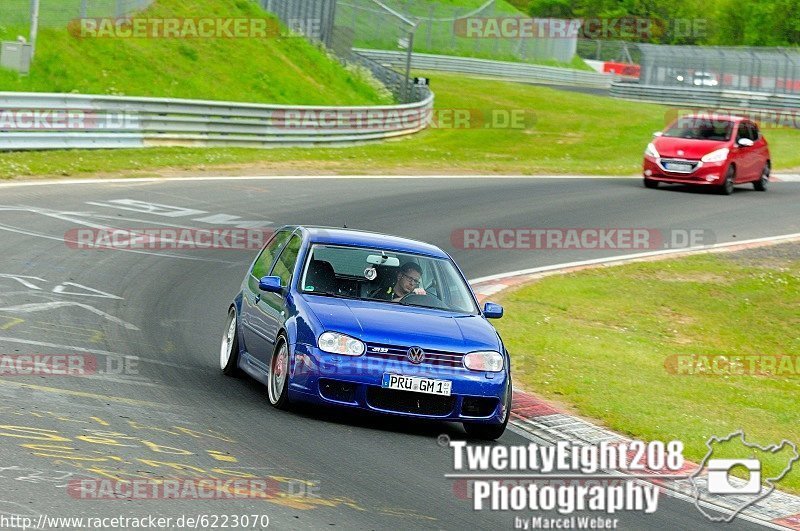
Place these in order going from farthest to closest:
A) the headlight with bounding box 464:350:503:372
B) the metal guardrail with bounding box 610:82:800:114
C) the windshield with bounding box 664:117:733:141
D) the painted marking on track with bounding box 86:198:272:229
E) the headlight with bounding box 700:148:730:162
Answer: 1. the metal guardrail with bounding box 610:82:800:114
2. the windshield with bounding box 664:117:733:141
3. the headlight with bounding box 700:148:730:162
4. the painted marking on track with bounding box 86:198:272:229
5. the headlight with bounding box 464:350:503:372

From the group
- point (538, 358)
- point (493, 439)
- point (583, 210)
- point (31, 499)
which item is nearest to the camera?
point (31, 499)

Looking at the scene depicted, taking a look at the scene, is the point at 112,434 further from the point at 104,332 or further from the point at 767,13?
the point at 767,13

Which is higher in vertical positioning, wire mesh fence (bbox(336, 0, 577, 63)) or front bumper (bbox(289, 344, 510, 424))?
front bumper (bbox(289, 344, 510, 424))

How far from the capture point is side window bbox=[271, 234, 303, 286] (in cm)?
1078

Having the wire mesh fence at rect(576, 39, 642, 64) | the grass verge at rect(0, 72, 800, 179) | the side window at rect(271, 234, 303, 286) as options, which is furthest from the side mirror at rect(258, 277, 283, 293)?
the wire mesh fence at rect(576, 39, 642, 64)

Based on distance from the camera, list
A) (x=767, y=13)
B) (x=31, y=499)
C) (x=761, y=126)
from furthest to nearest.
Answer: (x=767, y=13), (x=761, y=126), (x=31, y=499)

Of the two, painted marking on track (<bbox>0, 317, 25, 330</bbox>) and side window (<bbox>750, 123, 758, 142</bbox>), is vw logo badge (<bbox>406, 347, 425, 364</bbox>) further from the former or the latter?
side window (<bbox>750, 123, 758, 142</bbox>)

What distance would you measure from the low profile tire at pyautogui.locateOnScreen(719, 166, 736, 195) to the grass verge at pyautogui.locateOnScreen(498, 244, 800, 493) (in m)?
6.78

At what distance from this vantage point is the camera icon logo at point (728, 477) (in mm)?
8836

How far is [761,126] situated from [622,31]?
76.6 m

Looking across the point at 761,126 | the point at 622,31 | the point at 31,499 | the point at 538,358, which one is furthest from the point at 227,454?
the point at 622,31

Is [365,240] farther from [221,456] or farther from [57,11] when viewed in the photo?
[57,11]

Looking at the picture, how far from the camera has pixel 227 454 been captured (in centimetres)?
806

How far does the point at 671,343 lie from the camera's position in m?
15.5
